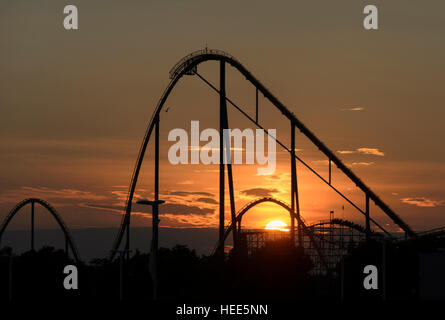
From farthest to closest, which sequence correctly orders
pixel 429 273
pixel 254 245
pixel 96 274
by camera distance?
pixel 254 245
pixel 96 274
pixel 429 273

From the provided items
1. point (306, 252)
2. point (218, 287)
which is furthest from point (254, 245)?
point (218, 287)

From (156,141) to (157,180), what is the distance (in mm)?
2948

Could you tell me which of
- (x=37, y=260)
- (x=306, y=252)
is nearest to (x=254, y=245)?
(x=306, y=252)

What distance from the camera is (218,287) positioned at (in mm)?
75500

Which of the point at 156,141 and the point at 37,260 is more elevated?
the point at 156,141

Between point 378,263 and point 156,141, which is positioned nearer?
point 156,141
